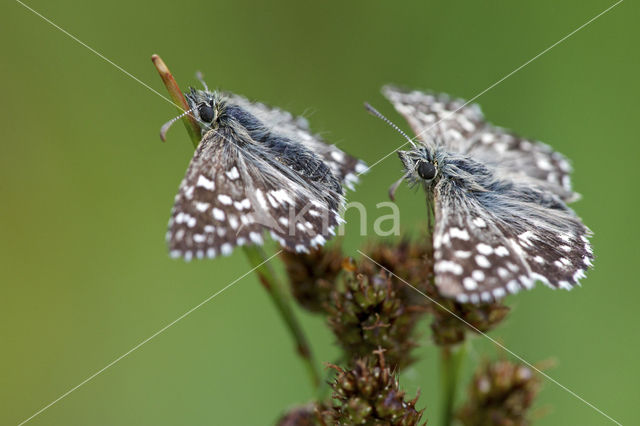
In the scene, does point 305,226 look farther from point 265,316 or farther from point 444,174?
point 265,316

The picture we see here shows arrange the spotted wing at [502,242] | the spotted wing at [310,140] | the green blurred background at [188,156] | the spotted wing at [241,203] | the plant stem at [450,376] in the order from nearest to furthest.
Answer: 1. the spotted wing at [241,203]
2. the spotted wing at [502,242]
3. the plant stem at [450,376]
4. the spotted wing at [310,140]
5. the green blurred background at [188,156]

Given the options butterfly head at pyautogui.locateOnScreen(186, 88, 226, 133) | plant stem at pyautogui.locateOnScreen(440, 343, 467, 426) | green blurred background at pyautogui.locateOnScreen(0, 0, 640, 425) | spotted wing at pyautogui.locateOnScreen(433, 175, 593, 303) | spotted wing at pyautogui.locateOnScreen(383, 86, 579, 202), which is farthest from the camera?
green blurred background at pyautogui.locateOnScreen(0, 0, 640, 425)

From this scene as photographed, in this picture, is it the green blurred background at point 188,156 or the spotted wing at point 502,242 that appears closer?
the spotted wing at point 502,242

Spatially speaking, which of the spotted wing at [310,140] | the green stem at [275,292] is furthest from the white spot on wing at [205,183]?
the spotted wing at [310,140]

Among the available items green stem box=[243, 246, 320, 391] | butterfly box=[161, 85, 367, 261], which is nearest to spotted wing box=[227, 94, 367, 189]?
butterfly box=[161, 85, 367, 261]

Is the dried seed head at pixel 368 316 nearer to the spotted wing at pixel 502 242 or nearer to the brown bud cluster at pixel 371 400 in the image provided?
the brown bud cluster at pixel 371 400

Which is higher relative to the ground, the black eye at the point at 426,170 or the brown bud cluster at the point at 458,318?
the black eye at the point at 426,170

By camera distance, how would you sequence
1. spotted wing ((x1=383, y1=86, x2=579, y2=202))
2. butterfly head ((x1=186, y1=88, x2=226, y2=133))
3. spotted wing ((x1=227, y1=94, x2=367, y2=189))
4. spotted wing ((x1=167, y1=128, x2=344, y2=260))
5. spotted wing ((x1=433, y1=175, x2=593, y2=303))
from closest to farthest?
spotted wing ((x1=167, y1=128, x2=344, y2=260)), spotted wing ((x1=433, y1=175, x2=593, y2=303)), butterfly head ((x1=186, y1=88, x2=226, y2=133)), spotted wing ((x1=227, y1=94, x2=367, y2=189)), spotted wing ((x1=383, y1=86, x2=579, y2=202))

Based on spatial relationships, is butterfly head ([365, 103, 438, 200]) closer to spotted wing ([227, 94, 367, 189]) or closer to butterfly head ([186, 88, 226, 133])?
spotted wing ([227, 94, 367, 189])

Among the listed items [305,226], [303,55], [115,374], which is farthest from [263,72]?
[305,226]
